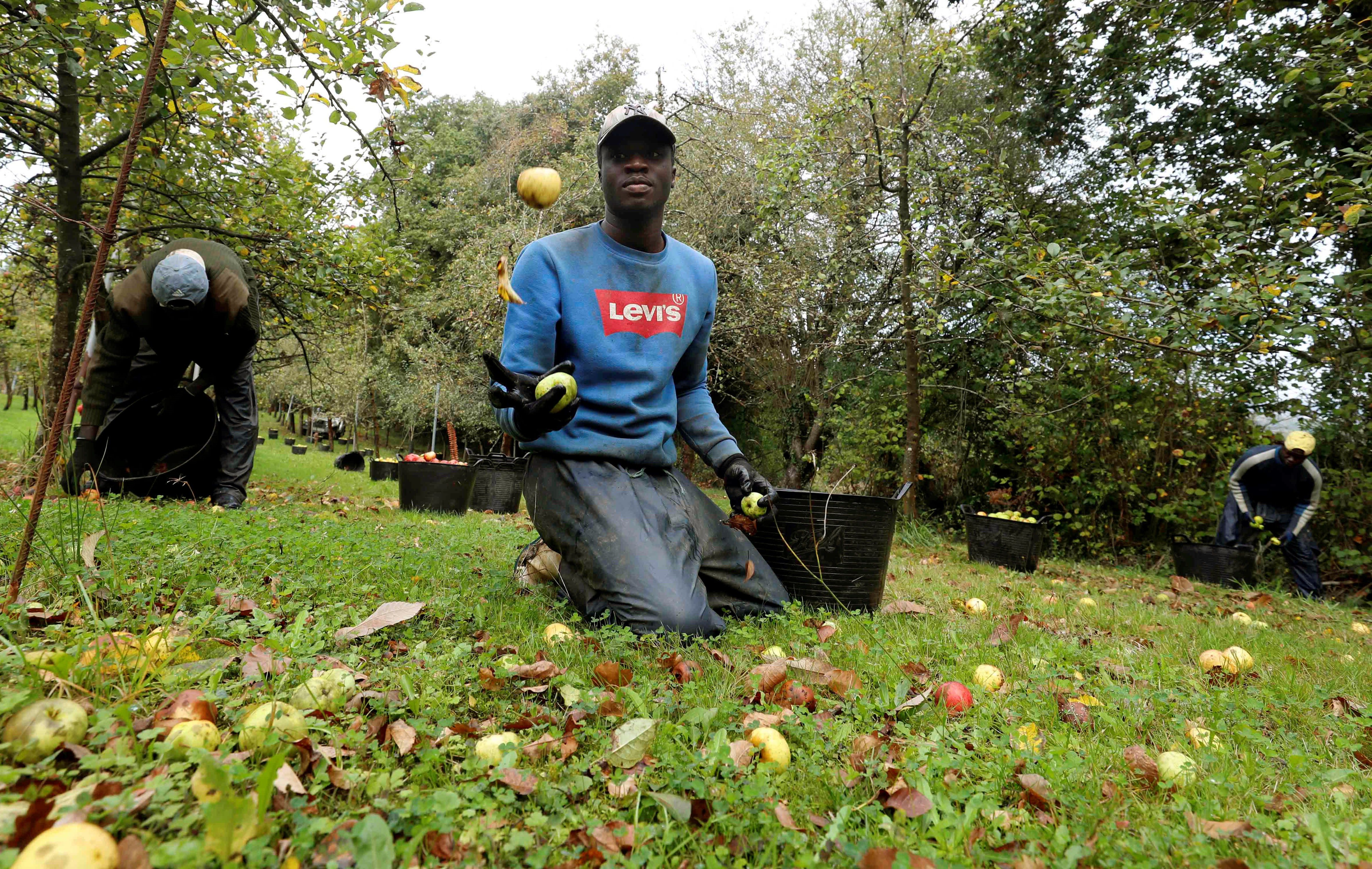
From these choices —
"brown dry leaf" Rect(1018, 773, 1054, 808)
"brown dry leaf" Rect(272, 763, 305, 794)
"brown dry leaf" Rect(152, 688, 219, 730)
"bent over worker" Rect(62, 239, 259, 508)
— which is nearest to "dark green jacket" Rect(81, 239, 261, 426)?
"bent over worker" Rect(62, 239, 259, 508)

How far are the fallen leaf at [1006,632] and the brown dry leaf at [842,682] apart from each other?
3.07 ft

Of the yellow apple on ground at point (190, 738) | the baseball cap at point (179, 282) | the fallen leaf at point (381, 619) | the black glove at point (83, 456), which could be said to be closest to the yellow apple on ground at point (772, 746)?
the yellow apple on ground at point (190, 738)

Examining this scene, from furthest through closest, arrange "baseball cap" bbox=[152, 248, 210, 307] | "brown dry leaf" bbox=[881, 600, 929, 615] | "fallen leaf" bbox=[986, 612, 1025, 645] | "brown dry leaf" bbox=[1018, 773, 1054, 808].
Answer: "baseball cap" bbox=[152, 248, 210, 307] < "brown dry leaf" bbox=[881, 600, 929, 615] < "fallen leaf" bbox=[986, 612, 1025, 645] < "brown dry leaf" bbox=[1018, 773, 1054, 808]

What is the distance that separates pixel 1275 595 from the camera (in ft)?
21.2

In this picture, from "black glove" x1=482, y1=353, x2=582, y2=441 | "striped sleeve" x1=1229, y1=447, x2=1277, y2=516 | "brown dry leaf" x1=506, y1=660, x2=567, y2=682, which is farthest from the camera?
"striped sleeve" x1=1229, y1=447, x2=1277, y2=516

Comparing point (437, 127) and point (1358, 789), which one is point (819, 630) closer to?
point (1358, 789)

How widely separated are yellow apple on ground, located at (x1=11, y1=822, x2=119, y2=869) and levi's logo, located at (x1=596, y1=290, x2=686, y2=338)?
2.50 m

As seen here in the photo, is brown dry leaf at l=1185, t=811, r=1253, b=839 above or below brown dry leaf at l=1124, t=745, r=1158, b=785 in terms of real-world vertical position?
above

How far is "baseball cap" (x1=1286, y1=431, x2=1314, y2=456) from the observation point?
23.4 feet

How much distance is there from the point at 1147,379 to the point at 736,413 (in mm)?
10481

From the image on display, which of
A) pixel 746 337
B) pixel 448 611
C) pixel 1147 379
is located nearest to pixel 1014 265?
pixel 1147 379

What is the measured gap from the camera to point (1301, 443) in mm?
7117

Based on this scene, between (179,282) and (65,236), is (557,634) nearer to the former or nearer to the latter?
(179,282)

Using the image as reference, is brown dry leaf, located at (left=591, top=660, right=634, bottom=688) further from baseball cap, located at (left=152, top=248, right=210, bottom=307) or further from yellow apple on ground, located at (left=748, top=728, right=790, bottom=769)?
baseball cap, located at (left=152, top=248, right=210, bottom=307)
